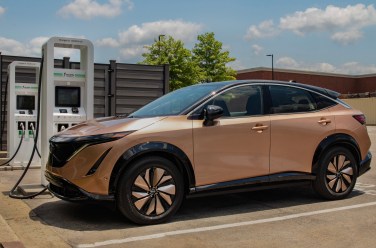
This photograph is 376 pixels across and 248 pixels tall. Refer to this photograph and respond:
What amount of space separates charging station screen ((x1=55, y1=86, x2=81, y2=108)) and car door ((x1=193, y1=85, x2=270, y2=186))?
383 cm

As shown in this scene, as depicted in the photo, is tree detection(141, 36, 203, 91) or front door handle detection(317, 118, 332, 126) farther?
tree detection(141, 36, 203, 91)

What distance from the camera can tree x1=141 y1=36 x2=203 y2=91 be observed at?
37.6 m

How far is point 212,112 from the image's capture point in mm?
5629

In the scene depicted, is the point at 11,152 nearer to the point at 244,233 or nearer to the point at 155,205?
the point at 155,205

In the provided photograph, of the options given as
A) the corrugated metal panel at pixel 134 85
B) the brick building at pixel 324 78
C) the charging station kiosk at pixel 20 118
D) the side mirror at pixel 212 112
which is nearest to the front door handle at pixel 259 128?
the side mirror at pixel 212 112

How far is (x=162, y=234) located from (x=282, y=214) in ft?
5.67

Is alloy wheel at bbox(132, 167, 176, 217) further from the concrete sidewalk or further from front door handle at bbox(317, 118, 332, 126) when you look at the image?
front door handle at bbox(317, 118, 332, 126)

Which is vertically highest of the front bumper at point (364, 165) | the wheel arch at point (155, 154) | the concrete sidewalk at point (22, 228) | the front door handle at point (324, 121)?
the front door handle at point (324, 121)

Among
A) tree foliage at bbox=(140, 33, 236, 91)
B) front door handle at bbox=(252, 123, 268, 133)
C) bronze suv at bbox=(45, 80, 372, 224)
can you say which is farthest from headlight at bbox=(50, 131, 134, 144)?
tree foliage at bbox=(140, 33, 236, 91)

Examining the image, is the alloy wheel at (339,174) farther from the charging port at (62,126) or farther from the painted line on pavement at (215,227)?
the charging port at (62,126)

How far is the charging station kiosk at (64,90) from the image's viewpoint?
281 inches

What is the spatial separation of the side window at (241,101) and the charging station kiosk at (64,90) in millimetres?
2646

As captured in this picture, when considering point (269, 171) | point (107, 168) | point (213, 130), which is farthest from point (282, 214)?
point (107, 168)

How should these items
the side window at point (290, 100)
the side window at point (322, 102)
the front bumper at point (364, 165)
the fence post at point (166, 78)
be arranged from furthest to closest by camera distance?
1. the fence post at point (166, 78)
2. the front bumper at point (364, 165)
3. the side window at point (322, 102)
4. the side window at point (290, 100)
